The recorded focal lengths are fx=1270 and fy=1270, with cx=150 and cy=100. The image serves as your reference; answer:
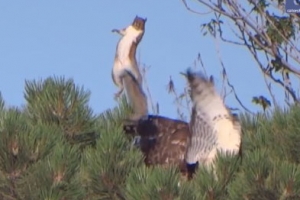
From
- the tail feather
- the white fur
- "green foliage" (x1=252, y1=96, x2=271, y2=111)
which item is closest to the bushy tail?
the white fur

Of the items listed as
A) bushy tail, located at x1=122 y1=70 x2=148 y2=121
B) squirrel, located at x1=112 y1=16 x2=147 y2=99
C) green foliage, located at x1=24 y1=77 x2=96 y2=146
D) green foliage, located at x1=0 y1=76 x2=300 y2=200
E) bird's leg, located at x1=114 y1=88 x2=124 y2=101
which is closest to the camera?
green foliage, located at x1=0 y1=76 x2=300 y2=200

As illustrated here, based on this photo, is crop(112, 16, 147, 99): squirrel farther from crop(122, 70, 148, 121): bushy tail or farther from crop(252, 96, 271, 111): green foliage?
crop(252, 96, 271, 111): green foliage

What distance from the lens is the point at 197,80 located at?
4.95 m

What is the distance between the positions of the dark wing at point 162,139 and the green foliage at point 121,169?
0.28m

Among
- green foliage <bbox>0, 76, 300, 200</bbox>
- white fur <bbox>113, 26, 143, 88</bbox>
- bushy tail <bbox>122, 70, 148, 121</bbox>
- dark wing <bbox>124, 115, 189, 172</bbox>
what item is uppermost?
white fur <bbox>113, 26, 143, 88</bbox>

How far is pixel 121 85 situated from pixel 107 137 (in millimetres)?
1150

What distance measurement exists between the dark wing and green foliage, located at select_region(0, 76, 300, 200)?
0.91 ft

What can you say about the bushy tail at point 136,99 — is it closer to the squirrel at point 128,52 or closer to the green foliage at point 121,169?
the squirrel at point 128,52

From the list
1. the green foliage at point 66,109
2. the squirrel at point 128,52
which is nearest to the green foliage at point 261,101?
the squirrel at point 128,52

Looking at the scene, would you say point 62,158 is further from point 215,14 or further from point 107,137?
point 215,14

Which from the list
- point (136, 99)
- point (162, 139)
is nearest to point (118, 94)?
point (136, 99)

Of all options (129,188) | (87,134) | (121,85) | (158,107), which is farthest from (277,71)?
(129,188)

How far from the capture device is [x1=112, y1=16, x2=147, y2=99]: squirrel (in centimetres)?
619

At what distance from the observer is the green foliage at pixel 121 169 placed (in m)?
4.58
